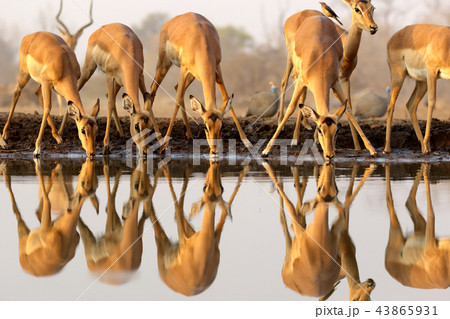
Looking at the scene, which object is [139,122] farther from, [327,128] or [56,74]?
[327,128]

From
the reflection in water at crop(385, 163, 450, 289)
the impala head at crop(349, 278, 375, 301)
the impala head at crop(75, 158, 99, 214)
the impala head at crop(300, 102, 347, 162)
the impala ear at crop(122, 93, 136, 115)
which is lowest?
the impala head at crop(349, 278, 375, 301)

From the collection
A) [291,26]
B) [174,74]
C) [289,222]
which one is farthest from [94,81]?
[289,222]

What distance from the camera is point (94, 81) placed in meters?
41.9

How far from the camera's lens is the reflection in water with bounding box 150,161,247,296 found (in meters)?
4.79

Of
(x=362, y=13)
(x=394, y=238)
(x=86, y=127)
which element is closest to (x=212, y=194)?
(x=394, y=238)

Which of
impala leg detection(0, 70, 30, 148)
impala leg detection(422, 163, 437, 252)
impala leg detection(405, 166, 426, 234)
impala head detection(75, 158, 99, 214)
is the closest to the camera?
impala leg detection(422, 163, 437, 252)

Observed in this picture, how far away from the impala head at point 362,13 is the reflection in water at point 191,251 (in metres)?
7.45

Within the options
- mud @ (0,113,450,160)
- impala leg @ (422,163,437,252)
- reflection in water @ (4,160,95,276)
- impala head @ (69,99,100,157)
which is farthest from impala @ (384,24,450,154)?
reflection in water @ (4,160,95,276)

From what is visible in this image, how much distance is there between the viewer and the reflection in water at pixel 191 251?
4.79 meters

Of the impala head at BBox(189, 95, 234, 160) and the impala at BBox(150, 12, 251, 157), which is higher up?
the impala at BBox(150, 12, 251, 157)

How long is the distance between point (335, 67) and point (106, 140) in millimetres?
4818

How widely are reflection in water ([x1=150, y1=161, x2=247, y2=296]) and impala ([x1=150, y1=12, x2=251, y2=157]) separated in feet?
16.5

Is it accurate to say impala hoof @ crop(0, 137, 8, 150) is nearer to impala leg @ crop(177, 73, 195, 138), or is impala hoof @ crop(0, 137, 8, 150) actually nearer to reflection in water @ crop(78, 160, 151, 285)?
impala leg @ crop(177, 73, 195, 138)

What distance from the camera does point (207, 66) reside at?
1380cm
